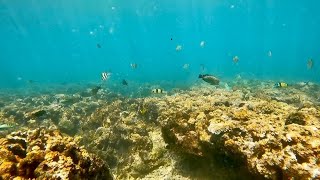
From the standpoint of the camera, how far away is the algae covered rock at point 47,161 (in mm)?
3201

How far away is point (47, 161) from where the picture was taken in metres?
3.34

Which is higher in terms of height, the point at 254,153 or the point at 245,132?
the point at 245,132

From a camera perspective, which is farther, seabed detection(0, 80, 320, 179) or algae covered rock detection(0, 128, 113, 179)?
seabed detection(0, 80, 320, 179)

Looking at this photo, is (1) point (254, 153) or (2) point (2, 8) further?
(2) point (2, 8)

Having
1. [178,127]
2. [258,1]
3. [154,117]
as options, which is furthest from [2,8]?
[258,1]

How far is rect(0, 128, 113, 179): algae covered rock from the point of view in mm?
3201

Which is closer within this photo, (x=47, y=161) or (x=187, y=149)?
(x=47, y=161)

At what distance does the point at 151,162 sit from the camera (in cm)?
604

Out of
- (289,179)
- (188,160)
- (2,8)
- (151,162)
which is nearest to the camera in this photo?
(289,179)

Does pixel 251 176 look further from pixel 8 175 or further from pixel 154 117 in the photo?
pixel 154 117

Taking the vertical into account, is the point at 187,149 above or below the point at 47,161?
above

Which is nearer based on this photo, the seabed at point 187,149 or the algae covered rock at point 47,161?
the algae covered rock at point 47,161

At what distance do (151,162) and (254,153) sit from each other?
2642 millimetres

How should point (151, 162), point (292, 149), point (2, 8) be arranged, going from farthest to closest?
point (2, 8)
point (151, 162)
point (292, 149)
